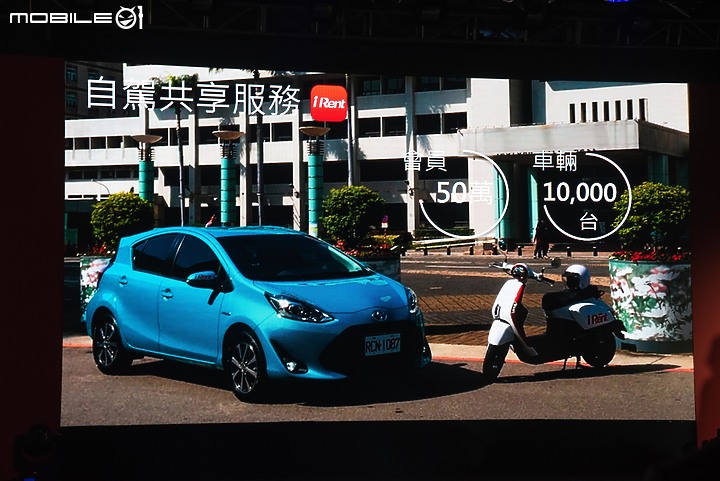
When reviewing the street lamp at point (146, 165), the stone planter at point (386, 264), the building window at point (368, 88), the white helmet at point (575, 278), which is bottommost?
the white helmet at point (575, 278)

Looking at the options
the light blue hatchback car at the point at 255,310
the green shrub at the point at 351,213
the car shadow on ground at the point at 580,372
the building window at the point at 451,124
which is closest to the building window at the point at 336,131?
the green shrub at the point at 351,213

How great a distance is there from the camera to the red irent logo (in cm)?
1101

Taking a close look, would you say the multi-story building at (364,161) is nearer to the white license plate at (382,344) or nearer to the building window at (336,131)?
the building window at (336,131)

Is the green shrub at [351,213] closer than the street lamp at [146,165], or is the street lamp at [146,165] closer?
the street lamp at [146,165]

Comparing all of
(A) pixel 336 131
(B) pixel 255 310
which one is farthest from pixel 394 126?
(B) pixel 255 310

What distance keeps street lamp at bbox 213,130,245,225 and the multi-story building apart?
99mm

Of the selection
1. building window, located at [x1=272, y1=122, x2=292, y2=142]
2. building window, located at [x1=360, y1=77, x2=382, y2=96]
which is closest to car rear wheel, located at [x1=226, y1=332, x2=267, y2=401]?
building window, located at [x1=272, y1=122, x2=292, y2=142]

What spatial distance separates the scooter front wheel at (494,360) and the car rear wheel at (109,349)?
170 inches

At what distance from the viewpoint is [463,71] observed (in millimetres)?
8508

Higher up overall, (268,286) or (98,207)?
(98,207)

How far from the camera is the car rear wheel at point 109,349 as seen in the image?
9.73 meters

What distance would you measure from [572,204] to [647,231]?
136 centimetres
